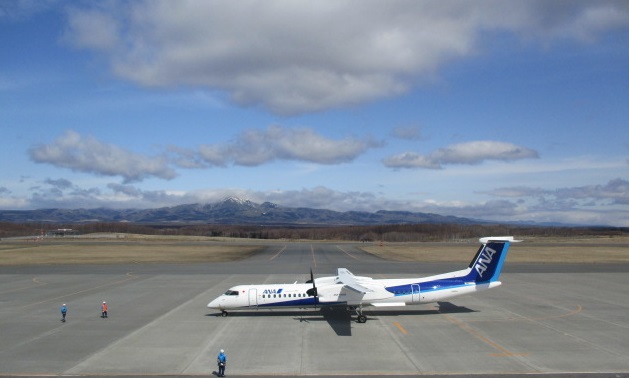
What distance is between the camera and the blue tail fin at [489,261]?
1396 inches

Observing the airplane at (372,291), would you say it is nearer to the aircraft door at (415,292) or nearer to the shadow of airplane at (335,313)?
the aircraft door at (415,292)

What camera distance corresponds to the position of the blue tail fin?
3547 cm

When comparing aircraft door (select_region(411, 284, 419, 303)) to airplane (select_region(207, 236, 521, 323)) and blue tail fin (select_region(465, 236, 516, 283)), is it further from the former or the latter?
blue tail fin (select_region(465, 236, 516, 283))

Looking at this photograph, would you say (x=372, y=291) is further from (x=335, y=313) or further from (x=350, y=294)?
(x=335, y=313)

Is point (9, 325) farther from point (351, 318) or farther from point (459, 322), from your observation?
point (459, 322)

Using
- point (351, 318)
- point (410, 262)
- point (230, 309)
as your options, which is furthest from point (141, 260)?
point (351, 318)

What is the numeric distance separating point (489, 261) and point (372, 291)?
362 inches

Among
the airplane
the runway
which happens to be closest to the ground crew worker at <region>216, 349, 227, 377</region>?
the runway

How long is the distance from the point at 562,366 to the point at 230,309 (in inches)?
856

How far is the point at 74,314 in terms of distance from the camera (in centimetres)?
3584

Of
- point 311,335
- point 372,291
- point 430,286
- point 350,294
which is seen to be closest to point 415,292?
point 430,286

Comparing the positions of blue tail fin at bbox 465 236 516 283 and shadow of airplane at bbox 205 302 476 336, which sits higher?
blue tail fin at bbox 465 236 516 283

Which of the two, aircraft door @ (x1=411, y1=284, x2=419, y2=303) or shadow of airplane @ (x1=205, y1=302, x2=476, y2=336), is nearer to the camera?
shadow of airplane @ (x1=205, y1=302, x2=476, y2=336)

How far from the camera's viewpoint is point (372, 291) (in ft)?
111
